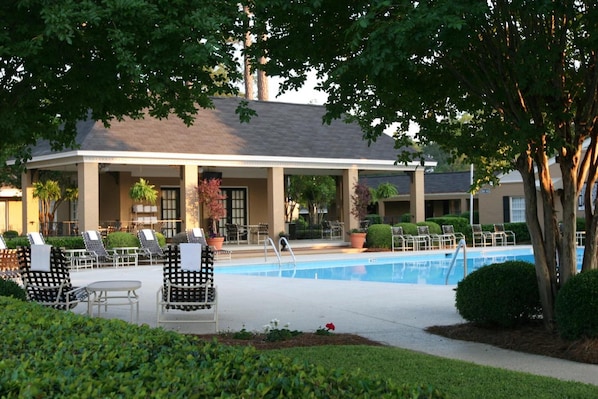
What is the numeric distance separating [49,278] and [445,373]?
636cm

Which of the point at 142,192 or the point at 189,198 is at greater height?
the point at 142,192

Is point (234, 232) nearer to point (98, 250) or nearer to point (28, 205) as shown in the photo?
point (28, 205)

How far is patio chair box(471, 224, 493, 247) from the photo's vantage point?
29897mm

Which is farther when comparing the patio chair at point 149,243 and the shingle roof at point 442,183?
the shingle roof at point 442,183

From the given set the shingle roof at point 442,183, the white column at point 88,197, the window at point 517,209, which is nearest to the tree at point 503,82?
the white column at point 88,197

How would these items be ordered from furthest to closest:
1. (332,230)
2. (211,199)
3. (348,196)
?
(332,230) → (348,196) → (211,199)

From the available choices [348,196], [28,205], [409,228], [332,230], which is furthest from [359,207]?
[28,205]

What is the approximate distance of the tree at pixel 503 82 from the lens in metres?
8.16

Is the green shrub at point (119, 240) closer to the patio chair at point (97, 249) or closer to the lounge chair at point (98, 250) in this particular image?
the lounge chair at point (98, 250)

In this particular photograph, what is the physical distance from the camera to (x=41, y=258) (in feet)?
34.0

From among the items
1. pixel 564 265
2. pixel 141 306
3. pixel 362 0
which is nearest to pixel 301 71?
pixel 362 0

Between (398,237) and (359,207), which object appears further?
(359,207)

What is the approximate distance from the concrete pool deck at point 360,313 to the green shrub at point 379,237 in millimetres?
10977

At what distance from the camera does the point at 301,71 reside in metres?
9.27
